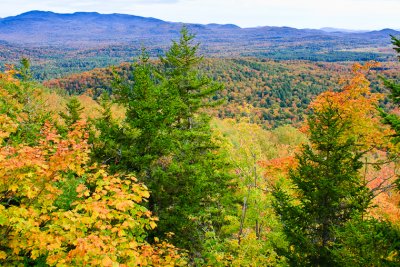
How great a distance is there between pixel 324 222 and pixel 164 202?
7003mm

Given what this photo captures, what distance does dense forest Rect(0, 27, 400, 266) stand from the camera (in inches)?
265

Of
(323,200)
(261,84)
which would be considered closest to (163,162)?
(323,200)

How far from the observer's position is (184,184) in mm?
14609

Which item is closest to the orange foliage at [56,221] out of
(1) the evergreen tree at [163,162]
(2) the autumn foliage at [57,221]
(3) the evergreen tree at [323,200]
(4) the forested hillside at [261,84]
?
(2) the autumn foliage at [57,221]

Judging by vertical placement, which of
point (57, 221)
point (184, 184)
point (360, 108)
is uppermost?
point (360, 108)

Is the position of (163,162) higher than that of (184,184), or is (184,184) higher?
(163,162)

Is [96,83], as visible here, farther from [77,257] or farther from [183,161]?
[77,257]

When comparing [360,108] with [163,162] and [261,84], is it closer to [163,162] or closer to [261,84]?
[163,162]

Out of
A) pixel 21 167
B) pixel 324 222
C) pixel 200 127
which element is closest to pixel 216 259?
pixel 324 222

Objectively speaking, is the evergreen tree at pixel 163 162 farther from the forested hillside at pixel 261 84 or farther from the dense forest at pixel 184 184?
the forested hillside at pixel 261 84

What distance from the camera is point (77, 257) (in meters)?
6.07

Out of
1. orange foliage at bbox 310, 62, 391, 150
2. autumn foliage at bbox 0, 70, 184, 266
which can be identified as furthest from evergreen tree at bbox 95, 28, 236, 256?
orange foliage at bbox 310, 62, 391, 150

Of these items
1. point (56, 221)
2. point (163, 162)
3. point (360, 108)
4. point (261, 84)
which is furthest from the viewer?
point (261, 84)

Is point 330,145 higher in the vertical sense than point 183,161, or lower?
higher
